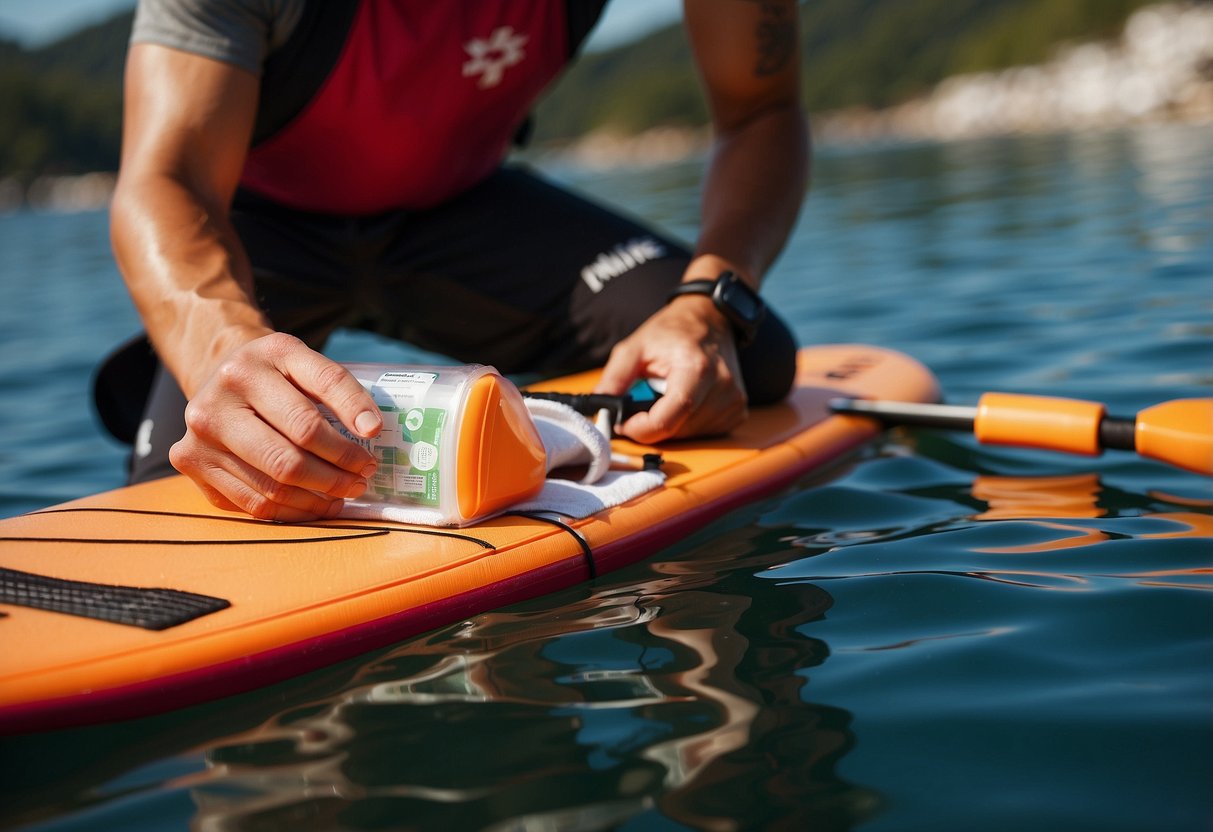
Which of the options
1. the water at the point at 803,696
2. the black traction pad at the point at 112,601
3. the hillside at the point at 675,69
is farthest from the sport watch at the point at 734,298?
the hillside at the point at 675,69

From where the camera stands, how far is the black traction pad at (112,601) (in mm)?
1553

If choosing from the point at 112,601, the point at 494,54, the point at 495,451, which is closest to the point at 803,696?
the point at 495,451

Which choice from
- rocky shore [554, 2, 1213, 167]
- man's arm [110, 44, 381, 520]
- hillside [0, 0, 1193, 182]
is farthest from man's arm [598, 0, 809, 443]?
hillside [0, 0, 1193, 182]

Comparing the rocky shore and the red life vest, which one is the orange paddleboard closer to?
the red life vest

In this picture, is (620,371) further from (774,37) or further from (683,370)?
(774,37)

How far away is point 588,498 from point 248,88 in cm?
104

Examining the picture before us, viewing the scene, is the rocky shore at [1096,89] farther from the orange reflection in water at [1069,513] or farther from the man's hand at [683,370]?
the man's hand at [683,370]

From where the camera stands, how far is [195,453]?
1.76m

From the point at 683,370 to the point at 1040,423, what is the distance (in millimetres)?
839

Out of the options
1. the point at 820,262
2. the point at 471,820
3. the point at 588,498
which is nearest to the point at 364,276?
the point at 588,498

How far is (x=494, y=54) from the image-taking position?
2643 mm

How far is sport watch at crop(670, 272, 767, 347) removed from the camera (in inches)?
94.7

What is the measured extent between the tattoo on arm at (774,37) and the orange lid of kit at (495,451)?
137 centimetres

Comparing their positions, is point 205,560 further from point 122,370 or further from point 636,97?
point 636,97
